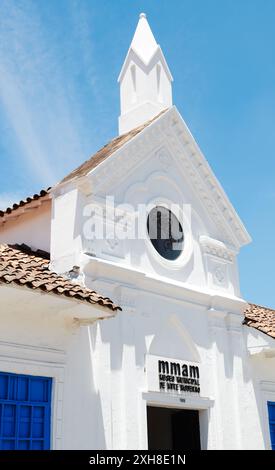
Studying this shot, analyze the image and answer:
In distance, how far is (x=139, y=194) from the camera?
1240 centimetres

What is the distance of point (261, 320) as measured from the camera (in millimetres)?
14453

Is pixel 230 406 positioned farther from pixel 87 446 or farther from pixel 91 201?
pixel 91 201

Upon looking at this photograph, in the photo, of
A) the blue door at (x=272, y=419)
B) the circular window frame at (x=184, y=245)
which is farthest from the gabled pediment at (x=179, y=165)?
the blue door at (x=272, y=419)

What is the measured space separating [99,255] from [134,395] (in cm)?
240

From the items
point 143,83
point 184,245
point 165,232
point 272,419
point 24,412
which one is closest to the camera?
point 24,412

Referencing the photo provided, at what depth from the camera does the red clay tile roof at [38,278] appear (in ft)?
29.0

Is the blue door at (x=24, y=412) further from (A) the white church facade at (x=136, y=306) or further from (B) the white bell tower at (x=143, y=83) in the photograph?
(B) the white bell tower at (x=143, y=83)

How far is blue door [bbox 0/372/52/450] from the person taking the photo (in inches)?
362

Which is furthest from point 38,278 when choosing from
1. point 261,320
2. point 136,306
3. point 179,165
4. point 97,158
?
point 261,320

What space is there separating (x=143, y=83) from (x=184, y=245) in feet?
13.5

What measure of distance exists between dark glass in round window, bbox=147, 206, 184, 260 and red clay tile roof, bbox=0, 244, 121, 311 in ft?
7.53

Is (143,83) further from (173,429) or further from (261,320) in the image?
(173,429)

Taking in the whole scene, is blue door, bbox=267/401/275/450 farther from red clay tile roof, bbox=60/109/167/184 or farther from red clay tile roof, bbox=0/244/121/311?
red clay tile roof, bbox=60/109/167/184

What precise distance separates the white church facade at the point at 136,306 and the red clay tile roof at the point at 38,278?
1.3 inches
